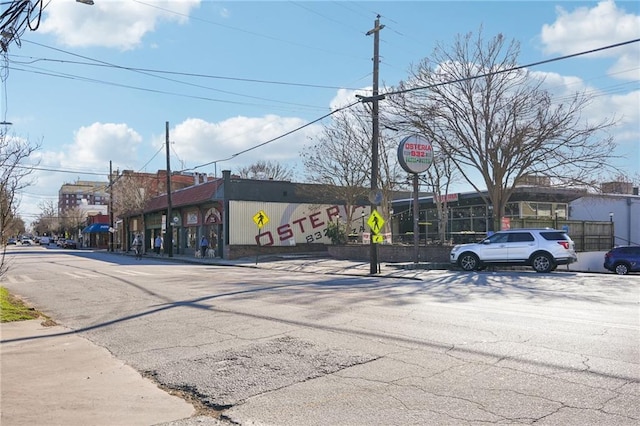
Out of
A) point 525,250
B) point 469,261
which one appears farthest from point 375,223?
point 525,250

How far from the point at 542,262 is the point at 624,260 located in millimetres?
3930

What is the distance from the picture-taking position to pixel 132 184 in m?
53.3

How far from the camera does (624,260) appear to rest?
23047 mm

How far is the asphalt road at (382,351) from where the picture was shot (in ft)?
17.5

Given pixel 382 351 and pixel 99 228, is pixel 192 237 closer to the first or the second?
pixel 99 228

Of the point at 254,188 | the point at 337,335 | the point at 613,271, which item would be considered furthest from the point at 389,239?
the point at 337,335

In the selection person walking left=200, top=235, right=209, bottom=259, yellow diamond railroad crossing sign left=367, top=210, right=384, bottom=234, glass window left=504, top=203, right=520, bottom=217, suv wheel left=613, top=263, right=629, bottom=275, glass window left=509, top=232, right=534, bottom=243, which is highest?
glass window left=504, top=203, right=520, bottom=217

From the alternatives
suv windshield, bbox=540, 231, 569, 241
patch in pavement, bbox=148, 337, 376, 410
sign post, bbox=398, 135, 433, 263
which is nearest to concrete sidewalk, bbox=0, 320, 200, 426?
patch in pavement, bbox=148, 337, 376, 410

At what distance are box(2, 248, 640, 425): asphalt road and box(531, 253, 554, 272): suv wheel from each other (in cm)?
724

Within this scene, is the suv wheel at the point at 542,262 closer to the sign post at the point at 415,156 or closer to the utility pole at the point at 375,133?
the sign post at the point at 415,156

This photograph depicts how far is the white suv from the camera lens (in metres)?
22.1

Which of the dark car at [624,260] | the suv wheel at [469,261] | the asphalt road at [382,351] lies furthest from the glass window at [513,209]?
the asphalt road at [382,351]

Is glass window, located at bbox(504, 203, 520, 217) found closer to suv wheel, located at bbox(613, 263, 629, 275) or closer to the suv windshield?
suv wheel, located at bbox(613, 263, 629, 275)

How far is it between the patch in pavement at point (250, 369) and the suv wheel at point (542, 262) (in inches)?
663
